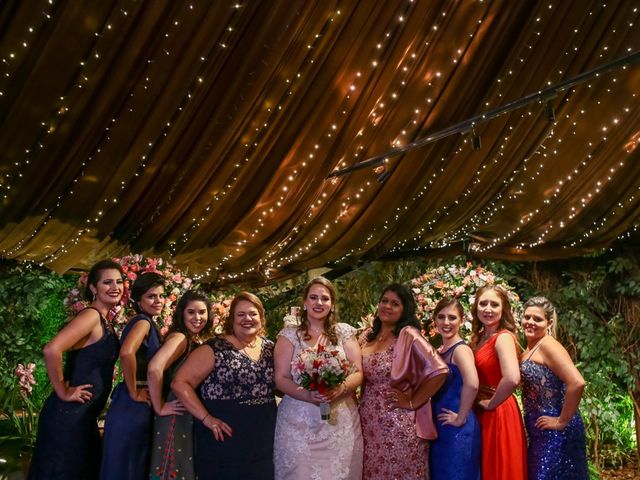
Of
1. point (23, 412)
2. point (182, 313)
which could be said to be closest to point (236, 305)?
point (182, 313)

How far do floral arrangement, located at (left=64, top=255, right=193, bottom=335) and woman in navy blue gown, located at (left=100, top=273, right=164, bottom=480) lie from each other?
1.87 feet

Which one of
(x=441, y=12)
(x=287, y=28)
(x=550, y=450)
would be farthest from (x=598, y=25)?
(x=550, y=450)

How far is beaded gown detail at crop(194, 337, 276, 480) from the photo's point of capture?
420 cm

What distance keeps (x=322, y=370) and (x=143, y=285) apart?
4.28 feet

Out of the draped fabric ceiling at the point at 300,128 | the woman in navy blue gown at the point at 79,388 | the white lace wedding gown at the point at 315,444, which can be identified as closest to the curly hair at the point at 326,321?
the white lace wedding gown at the point at 315,444

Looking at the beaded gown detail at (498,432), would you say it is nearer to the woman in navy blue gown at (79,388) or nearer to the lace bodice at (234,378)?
the lace bodice at (234,378)

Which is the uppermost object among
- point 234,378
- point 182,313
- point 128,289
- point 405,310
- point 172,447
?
point 128,289

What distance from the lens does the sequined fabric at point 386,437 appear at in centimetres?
436

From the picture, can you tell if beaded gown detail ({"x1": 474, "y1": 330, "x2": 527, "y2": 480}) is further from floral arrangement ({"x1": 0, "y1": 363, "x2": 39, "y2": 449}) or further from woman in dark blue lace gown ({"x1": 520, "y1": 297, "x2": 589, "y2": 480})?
floral arrangement ({"x1": 0, "y1": 363, "x2": 39, "y2": 449})

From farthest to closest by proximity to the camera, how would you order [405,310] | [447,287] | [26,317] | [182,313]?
[26,317] < [447,287] < [405,310] < [182,313]

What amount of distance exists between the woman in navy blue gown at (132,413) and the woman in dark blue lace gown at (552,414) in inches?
88.0

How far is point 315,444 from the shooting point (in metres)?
4.28

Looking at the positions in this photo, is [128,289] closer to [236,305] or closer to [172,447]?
[236,305]

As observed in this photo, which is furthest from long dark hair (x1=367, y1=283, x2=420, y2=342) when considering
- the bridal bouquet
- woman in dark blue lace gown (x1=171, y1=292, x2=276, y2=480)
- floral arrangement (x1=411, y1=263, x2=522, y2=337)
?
floral arrangement (x1=411, y1=263, x2=522, y2=337)
